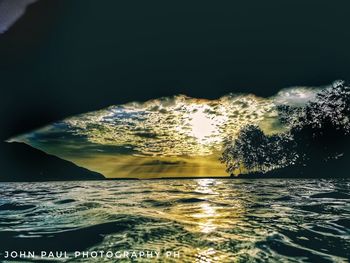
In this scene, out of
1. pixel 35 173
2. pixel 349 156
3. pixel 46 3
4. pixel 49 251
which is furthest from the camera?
pixel 35 173

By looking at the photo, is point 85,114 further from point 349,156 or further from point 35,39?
point 349,156

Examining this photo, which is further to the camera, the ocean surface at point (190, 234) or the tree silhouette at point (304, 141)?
the tree silhouette at point (304, 141)

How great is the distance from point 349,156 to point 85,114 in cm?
5063

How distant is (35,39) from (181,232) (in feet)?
24.0

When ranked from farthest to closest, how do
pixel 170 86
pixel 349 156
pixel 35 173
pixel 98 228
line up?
pixel 35 173, pixel 349 156, pixel 170 86, pixel 98 228

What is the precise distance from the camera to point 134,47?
9.68 meters

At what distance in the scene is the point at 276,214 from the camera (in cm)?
873

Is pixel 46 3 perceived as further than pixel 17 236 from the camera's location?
Yes

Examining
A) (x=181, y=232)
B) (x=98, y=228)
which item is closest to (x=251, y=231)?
(x=181, y=232)

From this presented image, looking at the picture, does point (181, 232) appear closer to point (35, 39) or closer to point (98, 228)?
point (98, 228)

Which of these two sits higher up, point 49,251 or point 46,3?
point 46,3

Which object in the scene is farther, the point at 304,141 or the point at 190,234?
the point at 304,141

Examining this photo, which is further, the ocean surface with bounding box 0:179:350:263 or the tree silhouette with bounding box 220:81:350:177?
the tree silhouette with bounding box 220:81:350:177

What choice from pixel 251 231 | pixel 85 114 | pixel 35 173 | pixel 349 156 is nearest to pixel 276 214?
pixel 251 231
